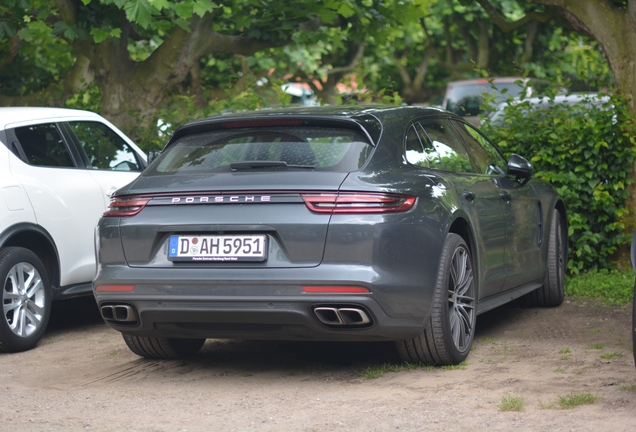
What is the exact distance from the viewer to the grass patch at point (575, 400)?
5100 mm

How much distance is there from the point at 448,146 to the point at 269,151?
146 cm

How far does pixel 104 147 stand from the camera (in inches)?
341

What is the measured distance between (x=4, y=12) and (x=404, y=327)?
284 inches

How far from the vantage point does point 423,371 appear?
19.9ft

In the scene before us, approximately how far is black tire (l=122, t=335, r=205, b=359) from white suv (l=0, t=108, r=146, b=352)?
3.39 ft

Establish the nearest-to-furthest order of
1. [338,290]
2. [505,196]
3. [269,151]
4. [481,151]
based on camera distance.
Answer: [338,290] → [269,151] → [505,196] → [481,151]

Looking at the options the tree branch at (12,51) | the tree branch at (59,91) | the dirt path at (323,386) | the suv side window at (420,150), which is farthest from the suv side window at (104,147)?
the tree branch at (12,51)

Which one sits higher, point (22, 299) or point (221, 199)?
point (221, 199)

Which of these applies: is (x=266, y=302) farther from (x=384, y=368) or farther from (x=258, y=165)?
(x=384, y=368)

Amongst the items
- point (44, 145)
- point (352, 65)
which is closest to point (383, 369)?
point (44, 145)

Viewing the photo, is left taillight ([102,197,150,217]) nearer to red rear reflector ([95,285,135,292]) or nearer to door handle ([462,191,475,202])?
red rear reflector ([95,285,135,292])

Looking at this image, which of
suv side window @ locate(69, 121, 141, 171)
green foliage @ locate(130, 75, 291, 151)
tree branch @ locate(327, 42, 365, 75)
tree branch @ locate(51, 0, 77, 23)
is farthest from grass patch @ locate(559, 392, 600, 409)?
tree branch @ locate(327, 42, 365, 75)

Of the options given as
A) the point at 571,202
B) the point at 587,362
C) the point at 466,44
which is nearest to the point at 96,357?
the point at 587,362

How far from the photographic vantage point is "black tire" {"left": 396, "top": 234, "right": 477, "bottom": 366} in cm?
587
